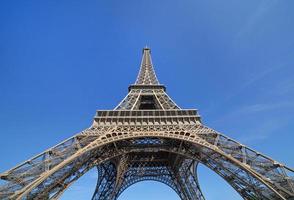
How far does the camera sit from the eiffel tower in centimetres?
1537

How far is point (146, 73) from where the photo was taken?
108 feet

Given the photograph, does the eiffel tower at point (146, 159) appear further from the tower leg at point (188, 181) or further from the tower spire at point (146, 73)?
the tower spire at point (146, 73)

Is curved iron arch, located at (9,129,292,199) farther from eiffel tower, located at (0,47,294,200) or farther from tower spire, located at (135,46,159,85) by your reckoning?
tower spire, located at (135,46,159,85)

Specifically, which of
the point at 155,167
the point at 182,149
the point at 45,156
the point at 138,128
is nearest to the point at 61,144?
the point at 45,156

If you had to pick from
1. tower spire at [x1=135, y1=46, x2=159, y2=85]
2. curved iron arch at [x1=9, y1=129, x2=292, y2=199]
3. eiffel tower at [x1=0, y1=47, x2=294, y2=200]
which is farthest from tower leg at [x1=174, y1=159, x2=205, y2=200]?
tower spire at [x1=135, y1=46, x2=159, y2=85]

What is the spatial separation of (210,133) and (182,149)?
8.82 ft

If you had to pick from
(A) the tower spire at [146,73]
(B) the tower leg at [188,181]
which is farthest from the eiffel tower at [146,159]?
(A) the tower spire at [146,73]

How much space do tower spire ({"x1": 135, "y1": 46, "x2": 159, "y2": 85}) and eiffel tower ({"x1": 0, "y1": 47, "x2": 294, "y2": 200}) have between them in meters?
2.44

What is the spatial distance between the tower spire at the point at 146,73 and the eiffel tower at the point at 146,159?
244 centimetres

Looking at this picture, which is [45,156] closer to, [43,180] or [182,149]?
[43,180]

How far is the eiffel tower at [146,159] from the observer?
15.4m

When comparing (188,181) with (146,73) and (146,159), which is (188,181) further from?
(146,73)

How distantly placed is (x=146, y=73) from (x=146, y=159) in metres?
11.5

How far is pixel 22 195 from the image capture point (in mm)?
13414
